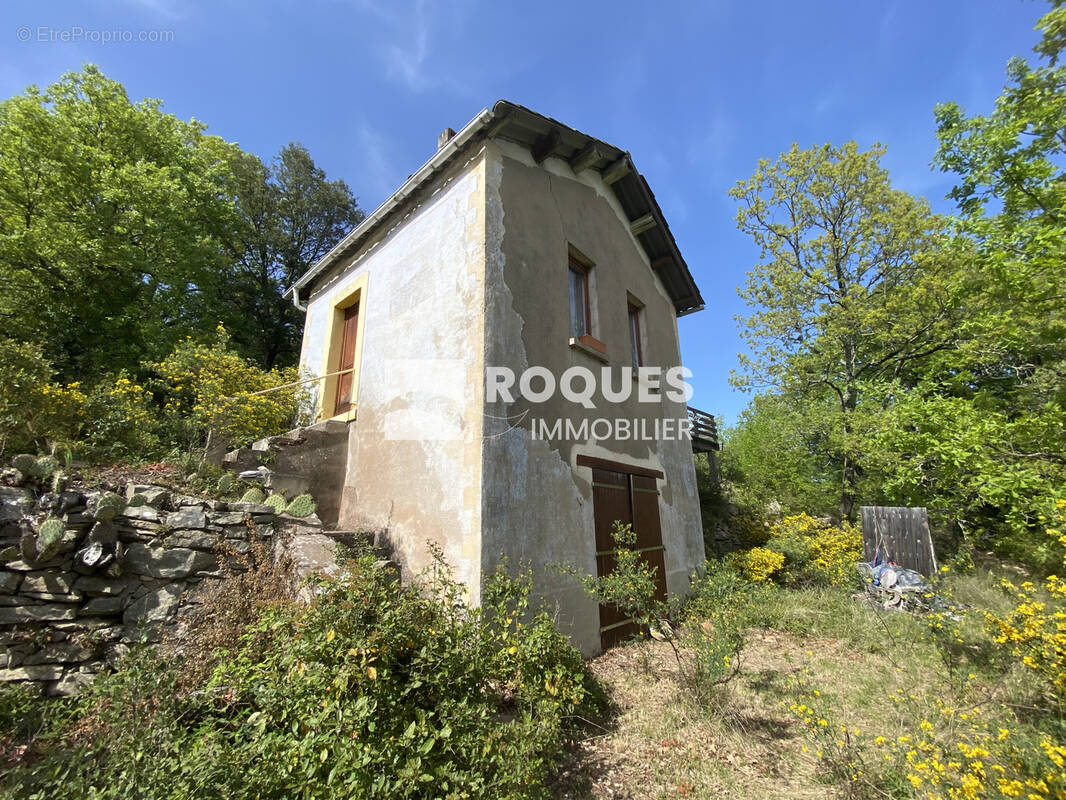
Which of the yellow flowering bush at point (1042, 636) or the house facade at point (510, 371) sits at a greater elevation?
the house facade at point (510, 371)

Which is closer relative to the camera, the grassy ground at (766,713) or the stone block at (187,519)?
the grassy ground at (766,713)

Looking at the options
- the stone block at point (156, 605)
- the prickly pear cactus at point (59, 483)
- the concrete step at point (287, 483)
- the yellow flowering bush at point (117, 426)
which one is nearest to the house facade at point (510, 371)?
the concrete step at point (287, 483)

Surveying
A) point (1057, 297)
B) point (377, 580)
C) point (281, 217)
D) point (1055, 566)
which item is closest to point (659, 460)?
point (377, 580)

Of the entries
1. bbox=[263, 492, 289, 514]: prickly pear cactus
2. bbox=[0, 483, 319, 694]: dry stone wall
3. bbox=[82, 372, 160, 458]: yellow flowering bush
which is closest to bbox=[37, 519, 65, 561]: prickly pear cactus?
bbox=[0, 483, 319, 694]: dry stone wall

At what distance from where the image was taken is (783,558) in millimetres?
8633

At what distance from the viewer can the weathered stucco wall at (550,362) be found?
14.9 ft

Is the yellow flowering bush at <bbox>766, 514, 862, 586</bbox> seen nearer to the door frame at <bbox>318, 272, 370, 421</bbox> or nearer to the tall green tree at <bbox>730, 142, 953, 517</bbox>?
the tall green tree at <bbox>730, 142, 953, 517</bbox>

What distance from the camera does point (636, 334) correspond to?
8094 millimetres

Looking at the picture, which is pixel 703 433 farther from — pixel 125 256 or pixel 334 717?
pixel 125 256

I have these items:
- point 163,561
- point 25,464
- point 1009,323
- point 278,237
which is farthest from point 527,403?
point 278,237

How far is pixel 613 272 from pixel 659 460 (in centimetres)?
334

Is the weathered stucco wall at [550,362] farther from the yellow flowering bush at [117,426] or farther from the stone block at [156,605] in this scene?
the yellow flowering bush at [117,426]

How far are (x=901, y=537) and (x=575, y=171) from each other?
8.90 m

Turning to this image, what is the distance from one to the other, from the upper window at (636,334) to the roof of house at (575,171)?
1588mm
